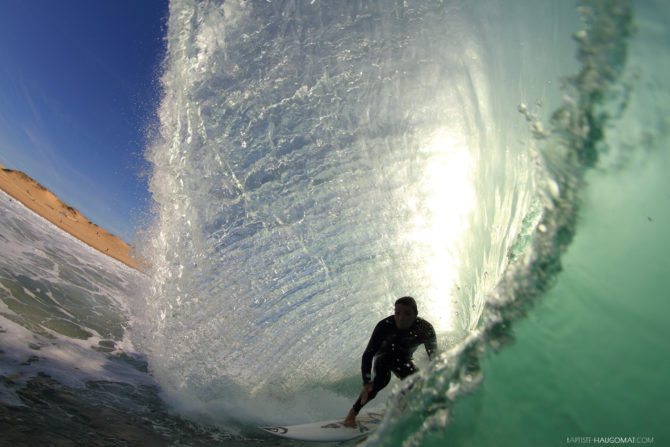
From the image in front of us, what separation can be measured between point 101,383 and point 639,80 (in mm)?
4868

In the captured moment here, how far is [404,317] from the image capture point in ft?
10.6

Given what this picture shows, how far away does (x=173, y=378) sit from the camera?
414 cm

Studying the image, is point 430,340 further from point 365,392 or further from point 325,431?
point 325,431

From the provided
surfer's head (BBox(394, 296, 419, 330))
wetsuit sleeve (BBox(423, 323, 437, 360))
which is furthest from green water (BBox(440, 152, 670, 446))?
wetsuit sleeve (BBox(423, 323, 437, 360))

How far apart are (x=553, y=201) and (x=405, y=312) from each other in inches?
81.3

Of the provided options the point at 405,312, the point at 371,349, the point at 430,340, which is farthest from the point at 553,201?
the point at 371,349

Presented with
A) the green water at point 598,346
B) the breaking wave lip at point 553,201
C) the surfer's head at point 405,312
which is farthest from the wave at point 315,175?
the green water at point 598,346

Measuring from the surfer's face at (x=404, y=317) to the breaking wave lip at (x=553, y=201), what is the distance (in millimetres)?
1731

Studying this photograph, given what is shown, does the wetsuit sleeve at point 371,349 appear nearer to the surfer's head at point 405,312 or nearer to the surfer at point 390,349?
the surfer at point 390,349

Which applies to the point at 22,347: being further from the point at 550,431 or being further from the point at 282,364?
the point at 550,431

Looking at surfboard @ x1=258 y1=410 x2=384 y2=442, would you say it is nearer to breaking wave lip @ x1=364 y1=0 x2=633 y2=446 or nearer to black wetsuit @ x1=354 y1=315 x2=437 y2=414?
black wetsuit @ x1=354 y1=315 x2=437 y2=414

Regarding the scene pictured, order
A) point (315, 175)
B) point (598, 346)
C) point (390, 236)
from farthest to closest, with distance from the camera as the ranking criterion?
point (390, 236), point (315, 175), point (598, 346)

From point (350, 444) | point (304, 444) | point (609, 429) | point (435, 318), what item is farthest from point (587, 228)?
point (435, 318)

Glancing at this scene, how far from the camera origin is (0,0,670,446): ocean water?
52.4 inches
